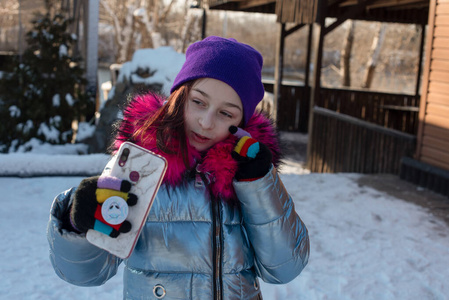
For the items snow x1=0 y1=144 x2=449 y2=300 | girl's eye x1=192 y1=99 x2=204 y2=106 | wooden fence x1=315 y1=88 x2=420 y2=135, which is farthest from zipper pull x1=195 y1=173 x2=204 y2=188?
wooden fence x1=315 y1=88 x2=420 y2=135

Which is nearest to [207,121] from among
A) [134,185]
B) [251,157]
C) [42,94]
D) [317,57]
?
[251,157]

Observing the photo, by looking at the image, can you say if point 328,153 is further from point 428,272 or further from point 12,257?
point 12,257

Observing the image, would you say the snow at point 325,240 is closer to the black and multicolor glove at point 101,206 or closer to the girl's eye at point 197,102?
the girl's eye at point 197,102

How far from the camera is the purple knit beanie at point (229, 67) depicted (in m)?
1.64

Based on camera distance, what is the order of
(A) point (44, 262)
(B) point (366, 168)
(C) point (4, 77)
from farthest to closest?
(C) point (4, 77), (B) point (366, 168), (A) point (44, 262)

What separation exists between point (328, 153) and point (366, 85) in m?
20.6

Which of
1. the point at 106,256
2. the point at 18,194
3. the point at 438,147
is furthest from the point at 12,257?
the point at 438,147

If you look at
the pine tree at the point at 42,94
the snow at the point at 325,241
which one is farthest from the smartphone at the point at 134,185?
the pine tree at the point at 42,94

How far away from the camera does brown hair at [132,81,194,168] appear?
1616 millimetres

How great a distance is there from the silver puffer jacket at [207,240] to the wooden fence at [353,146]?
565 cm

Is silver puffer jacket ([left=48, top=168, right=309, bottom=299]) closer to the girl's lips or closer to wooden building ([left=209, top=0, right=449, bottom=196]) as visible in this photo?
the girl's lips

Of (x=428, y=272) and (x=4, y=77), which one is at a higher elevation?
(x=4, y=77)

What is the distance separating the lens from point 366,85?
28156mm

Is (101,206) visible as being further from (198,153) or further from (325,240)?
(325,240)
